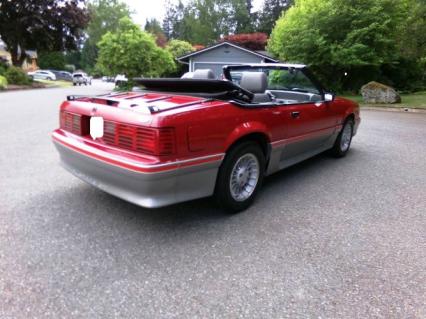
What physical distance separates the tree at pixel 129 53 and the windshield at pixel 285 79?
63.7 ft

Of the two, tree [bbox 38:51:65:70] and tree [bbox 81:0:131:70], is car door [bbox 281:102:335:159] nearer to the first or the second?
tree [bbox 38:51:65:70]

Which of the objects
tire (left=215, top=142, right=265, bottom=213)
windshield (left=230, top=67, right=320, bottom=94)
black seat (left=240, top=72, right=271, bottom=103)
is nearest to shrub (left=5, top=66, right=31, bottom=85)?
windshield (left=230, top=67, right=320, bottom=94)

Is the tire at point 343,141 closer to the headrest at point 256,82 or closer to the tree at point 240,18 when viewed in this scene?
the headrest at point 256,82

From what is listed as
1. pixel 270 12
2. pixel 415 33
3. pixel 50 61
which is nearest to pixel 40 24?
pixel 50 61

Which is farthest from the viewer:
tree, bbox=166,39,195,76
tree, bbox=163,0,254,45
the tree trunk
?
tree, bbox=163,0,254,45

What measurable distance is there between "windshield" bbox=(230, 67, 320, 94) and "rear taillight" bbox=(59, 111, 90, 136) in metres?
2.15

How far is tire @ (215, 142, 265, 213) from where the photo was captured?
11.0ft

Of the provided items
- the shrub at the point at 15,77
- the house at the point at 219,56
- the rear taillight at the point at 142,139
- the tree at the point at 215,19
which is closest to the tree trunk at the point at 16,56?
the shrub at the point at 15,77

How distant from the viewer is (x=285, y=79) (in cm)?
529

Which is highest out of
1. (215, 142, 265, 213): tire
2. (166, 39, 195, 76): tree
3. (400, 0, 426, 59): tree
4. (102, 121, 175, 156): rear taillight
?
(166, 39, 195, 76): tree

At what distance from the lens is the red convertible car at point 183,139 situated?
283cm

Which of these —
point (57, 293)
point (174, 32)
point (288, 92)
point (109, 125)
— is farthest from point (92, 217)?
point (174, 32)

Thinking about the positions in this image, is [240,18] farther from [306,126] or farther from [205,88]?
[205,88]

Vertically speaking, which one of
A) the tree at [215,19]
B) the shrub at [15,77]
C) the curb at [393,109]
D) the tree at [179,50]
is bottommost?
the curb at [393,109]
